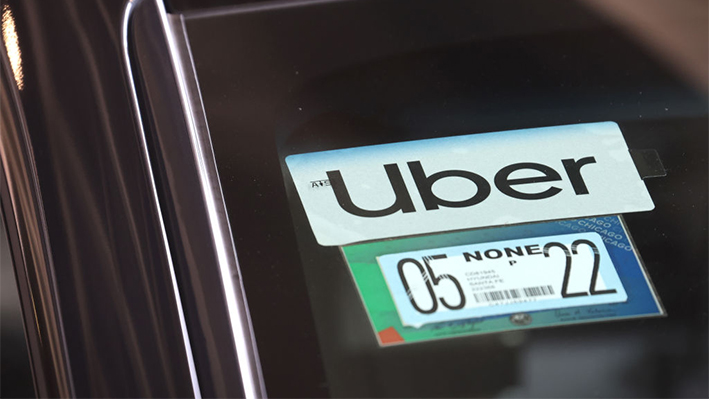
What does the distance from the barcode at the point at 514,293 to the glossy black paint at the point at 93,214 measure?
0.30 m

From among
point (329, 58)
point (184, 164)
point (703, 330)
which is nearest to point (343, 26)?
point (329, 58)

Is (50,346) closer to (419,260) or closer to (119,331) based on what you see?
(119,331)

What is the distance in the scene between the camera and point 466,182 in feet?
2.79

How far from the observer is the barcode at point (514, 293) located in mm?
804

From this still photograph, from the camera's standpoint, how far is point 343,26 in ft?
2.96

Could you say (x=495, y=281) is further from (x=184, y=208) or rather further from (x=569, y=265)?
(x=184, y=208)

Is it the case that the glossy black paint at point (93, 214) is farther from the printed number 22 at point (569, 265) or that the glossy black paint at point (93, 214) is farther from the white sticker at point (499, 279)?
the printed number 22 at point (569, 265)

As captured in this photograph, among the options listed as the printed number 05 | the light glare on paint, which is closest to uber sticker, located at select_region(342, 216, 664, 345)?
the printed number 05

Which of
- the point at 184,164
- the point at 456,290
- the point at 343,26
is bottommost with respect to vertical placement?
the point at 456,290

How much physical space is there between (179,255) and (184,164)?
98 millimetres

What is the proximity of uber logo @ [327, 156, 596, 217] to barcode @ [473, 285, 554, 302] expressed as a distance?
0.10 m

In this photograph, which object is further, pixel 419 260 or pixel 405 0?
pixel 405 0

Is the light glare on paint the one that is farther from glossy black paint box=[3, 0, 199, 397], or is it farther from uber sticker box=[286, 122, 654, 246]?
uber sticker box=[286, 122, 654, 246]

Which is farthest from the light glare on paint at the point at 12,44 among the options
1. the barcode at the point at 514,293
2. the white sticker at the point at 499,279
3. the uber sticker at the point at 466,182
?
the barcode at the point at 514,293
